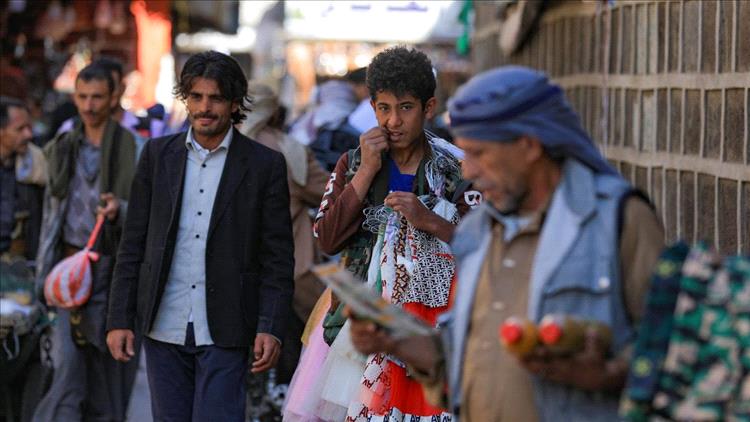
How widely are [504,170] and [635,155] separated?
560 centimetres

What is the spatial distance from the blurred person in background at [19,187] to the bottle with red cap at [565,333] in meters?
5.45

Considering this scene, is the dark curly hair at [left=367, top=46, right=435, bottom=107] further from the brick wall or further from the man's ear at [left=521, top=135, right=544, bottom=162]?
the man's ear at [left=521, top=135, right=544, bottom=162]

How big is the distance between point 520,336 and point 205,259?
2764 mm

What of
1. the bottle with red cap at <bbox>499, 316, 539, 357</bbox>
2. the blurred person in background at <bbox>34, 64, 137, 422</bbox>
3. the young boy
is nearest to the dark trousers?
the young boy

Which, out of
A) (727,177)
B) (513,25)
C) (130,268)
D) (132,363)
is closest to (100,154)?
(132,363)

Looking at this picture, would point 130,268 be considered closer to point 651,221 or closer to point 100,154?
point 100,154

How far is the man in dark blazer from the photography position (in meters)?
5.67

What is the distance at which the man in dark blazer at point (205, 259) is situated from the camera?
18.6 ft

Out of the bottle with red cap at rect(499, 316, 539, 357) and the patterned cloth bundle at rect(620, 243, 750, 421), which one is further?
the bottle with red cap at rect(499, 316, 539, 357)

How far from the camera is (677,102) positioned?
7816 mm

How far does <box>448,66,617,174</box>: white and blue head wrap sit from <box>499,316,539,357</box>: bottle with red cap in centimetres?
51

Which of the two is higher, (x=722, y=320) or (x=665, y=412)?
→ (x=722, y=320)

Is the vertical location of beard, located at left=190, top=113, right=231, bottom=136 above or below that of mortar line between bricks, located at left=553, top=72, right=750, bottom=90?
below

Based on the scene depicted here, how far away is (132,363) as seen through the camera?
26.1 feet
